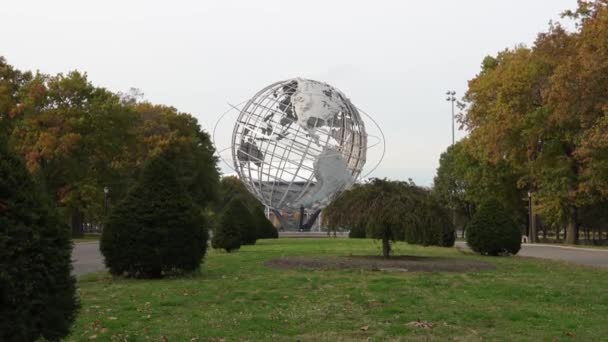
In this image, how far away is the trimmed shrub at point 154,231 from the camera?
49.0ft

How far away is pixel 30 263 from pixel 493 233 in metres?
21.9

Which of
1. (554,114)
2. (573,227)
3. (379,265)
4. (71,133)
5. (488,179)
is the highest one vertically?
(71,133)

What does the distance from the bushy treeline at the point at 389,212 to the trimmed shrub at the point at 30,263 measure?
45.9ft

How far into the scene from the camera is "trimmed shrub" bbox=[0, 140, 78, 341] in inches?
232

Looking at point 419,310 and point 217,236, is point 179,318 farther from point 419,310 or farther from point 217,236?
point 217,236

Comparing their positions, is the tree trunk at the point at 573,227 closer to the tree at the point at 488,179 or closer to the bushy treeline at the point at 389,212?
the tree at the point at 488,179

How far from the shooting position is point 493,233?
25734mm

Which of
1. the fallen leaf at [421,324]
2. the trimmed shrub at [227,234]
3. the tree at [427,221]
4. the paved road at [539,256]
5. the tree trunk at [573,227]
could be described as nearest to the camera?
the fallen leaf at [421,324]

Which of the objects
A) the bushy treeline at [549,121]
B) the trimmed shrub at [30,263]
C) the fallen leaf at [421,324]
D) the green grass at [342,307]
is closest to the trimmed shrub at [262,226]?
the bushy treeline at [549,121]

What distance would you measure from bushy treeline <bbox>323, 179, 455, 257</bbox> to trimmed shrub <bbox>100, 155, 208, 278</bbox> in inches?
239

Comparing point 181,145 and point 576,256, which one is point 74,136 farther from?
point 576,256

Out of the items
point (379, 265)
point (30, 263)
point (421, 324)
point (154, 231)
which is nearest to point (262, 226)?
point (379, 265)

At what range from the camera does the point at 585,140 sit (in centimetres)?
2616

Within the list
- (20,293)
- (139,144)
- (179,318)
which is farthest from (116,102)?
(20,293)
